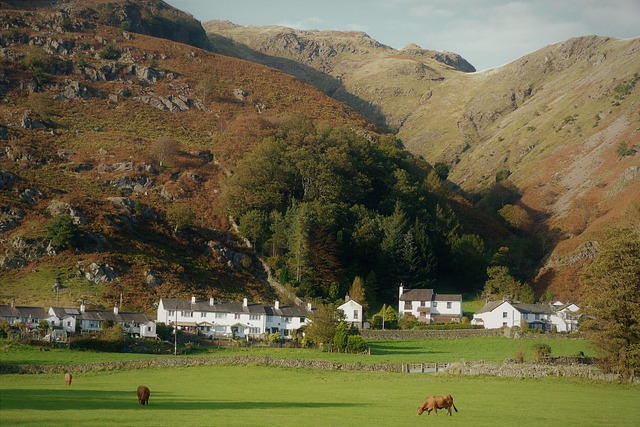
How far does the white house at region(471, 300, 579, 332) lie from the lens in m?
92.5

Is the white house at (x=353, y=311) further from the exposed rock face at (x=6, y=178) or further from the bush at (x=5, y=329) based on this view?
the exposed rock face at (x=6, y=178)

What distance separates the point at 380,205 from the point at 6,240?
195 ft

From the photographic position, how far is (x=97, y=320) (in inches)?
3054

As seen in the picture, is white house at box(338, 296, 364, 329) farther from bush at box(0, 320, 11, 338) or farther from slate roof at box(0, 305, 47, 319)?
bush at box(0, 320, 11, 338)

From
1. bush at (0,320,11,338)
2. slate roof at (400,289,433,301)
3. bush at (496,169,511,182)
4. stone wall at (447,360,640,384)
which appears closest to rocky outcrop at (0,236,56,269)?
bush at (0,320,11,338)

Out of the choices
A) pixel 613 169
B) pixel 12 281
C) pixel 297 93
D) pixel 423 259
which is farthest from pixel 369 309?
pixel 297 93

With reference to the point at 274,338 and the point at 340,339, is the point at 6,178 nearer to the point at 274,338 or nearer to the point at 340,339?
the point at 274,338

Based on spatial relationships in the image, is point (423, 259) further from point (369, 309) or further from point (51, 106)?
point (51, 106)

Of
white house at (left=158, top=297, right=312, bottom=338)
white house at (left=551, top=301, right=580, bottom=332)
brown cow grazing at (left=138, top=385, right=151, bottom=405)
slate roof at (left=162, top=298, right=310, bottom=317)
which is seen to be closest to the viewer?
brown cow grazing at (left=138, top=385, right=151, bottom=405)

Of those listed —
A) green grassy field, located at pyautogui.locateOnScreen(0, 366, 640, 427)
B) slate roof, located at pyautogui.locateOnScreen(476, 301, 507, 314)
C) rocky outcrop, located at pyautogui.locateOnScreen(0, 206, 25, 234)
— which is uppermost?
rocky outcrop, located at pyautogui.locateOnScreen(0, 206, 25, 234)

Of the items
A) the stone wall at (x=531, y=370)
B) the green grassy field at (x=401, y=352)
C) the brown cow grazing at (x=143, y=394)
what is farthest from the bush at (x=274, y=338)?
the brown cow grazing at (x=143, y=394)

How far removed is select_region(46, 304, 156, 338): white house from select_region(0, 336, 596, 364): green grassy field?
23.2 ft

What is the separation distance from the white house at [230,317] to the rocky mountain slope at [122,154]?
3.94 m

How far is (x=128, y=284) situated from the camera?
295 ft
